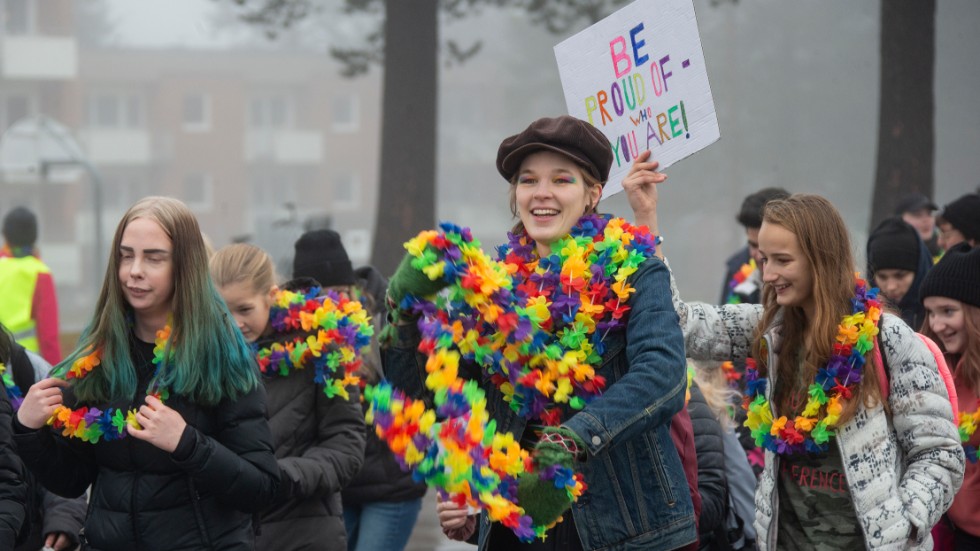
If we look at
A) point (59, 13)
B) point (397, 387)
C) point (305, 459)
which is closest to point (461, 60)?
point (305, 459)

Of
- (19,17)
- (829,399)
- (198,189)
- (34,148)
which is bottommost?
(829,399)

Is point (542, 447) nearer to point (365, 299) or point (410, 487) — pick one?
point (410, 487)

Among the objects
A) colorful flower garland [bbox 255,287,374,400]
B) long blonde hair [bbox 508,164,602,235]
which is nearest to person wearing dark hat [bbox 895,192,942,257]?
colorful flower garland [bbox 255,287,374,400]

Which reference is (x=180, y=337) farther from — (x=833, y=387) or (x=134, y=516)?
(x=833, y=387)

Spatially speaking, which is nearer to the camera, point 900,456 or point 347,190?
point 900,456

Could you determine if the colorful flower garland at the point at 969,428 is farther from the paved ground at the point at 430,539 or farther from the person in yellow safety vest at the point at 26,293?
the person in yellow safety vest at the point at 26,293

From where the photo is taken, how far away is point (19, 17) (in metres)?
38.1

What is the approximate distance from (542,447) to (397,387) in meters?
0.54

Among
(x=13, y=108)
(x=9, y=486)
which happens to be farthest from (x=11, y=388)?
(x=13, y=108)

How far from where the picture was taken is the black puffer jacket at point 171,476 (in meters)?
3.59

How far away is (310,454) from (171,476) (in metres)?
1.19

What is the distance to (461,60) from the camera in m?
18.2

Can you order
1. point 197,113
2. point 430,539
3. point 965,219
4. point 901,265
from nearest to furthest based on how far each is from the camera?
point 901,265 < point 965,219 < point 430,539 < point 197,113

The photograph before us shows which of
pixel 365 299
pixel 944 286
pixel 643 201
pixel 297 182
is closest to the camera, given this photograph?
pixel 643 201
